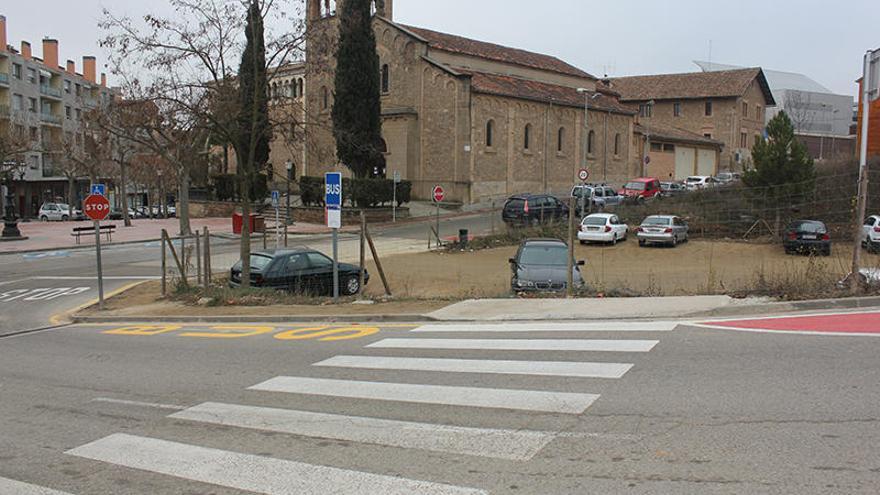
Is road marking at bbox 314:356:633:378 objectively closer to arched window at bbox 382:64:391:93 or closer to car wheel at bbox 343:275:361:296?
car wheel at bbox 343:275:361:296

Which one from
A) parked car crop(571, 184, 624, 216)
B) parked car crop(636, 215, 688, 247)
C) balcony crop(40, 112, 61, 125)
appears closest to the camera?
parked car crop(636, 215, 688, 247)

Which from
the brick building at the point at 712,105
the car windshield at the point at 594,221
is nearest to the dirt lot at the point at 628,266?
the car windshield at the point at 594,221

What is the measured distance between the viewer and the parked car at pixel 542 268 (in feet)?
51.9

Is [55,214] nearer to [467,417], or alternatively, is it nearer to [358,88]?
[358,88]

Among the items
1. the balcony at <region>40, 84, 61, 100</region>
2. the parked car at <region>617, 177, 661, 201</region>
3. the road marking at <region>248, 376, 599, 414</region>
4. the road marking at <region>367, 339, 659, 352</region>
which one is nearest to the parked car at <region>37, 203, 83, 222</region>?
the balcony at <region>40, 84, 61, 100</region>

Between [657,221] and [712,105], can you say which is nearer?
[657,221]

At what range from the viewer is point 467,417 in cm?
626

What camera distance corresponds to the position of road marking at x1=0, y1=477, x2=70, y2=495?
499 centimetres

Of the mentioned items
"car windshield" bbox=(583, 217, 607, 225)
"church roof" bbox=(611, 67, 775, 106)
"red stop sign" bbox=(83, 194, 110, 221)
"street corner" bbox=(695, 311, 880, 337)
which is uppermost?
"church roof" bbox=(611, 67, 775, 106)

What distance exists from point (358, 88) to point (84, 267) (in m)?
23.3

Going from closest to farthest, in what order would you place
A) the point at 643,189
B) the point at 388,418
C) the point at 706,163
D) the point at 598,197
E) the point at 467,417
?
1. the point at 467,417
2. the point at 388,418
3. the point at 598,197
4. the point at 643,189
5. the point at 706,163

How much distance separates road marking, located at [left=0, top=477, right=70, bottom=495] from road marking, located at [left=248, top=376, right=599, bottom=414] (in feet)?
9.21

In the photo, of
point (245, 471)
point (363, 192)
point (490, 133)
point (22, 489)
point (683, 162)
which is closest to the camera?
point (22, 489)

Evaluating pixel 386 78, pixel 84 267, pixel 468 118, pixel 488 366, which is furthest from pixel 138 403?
pixel 386 78
